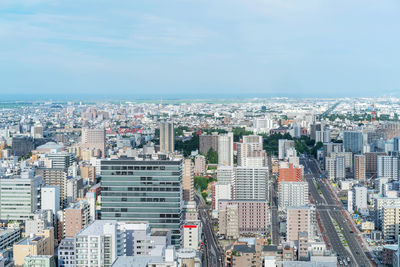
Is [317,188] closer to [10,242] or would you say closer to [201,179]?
[201,179]

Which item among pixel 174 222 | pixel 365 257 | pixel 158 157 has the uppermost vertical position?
pixel 158 157

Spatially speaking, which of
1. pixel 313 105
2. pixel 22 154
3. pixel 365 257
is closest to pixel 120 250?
Result: pixel 365 257

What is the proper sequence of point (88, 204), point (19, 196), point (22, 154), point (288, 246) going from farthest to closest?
point (22, 154) < point (19, 196) < point (88, 204) < point (288, 246)

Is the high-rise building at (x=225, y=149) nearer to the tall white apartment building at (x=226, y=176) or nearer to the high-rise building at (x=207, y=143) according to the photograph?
the high-rise building at (x=207, y=143)

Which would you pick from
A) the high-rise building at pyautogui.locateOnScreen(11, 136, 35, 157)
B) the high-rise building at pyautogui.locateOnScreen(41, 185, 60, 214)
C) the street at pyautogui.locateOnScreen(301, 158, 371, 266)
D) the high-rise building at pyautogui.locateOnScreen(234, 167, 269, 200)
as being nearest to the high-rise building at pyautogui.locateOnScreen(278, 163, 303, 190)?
the street at pyautogui.locateOnScreen(301, 158, 371, 266)

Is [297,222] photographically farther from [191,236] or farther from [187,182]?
[187,182]

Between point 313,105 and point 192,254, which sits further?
point 313,105

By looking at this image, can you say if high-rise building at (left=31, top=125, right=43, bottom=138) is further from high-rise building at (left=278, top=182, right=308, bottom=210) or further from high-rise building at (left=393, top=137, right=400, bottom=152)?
high-rise building at (left=393, top=137, right=400, bottom=152)
